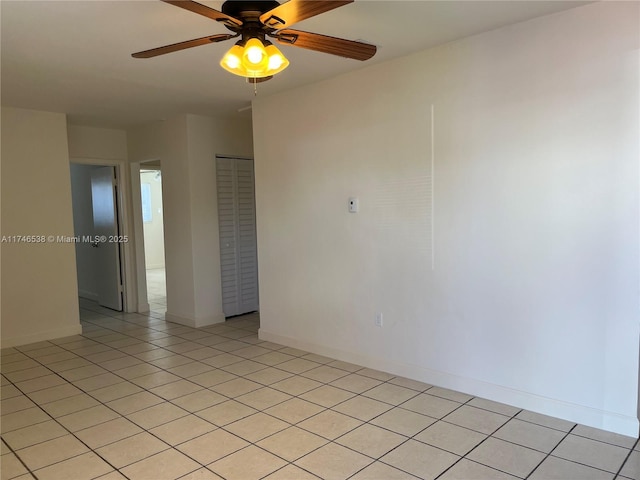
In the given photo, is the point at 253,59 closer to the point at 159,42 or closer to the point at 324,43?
the point at 324,43

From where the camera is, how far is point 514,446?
242 centimetres

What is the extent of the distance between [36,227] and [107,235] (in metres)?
1.39

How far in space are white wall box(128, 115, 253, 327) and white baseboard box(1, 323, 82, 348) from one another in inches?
40.5

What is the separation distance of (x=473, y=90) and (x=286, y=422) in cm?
243

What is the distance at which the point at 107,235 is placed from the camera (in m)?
6.01

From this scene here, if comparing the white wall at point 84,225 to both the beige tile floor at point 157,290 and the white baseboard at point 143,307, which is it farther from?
the white baseboard at point 143,307

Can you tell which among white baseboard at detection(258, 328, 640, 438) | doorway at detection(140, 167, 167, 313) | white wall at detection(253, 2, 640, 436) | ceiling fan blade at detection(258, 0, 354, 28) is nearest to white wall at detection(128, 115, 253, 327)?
white wall at detection(253, 2, 640, 436)

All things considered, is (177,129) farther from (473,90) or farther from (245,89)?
(473,90)

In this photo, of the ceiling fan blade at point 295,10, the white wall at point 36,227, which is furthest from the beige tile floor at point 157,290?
the ceiling fan blade at point 295,10

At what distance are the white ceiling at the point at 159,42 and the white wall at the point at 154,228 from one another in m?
6.38

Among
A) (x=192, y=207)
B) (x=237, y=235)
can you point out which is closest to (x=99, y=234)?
(x=192, y=207)

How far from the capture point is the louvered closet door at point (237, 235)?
536cm

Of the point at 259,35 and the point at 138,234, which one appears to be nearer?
the point at 259,35

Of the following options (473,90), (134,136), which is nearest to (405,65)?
(473,90)
